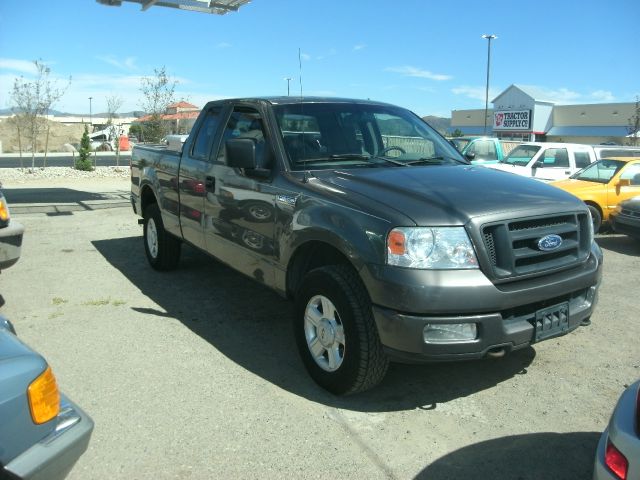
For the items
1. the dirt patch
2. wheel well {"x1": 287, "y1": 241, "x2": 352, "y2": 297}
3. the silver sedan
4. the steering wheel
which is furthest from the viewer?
the dirt patch

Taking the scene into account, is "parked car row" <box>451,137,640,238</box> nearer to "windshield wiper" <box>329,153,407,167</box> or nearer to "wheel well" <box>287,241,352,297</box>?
"windshield wiper" <box>329,153,407,167</box>

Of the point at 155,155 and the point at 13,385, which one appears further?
the point at 155,155

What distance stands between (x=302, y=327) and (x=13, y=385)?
2114mm

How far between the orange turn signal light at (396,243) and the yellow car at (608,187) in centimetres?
780

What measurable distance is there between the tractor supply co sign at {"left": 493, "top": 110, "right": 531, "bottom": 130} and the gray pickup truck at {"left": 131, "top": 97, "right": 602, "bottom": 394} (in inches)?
1913

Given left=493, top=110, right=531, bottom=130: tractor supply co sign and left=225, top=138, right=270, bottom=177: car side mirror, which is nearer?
left=225, top=138, right=270, bottom=177: car side mirror

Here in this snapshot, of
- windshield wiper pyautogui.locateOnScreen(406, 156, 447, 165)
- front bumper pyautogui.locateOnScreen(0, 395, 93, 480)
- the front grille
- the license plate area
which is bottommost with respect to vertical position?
front bumper pyautogui.locateOnScreen(0, 395, 93, 480)

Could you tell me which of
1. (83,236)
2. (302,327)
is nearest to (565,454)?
(302,327)

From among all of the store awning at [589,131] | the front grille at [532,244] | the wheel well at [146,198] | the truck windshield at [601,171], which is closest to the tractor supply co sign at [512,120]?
the store awning at [589,131]

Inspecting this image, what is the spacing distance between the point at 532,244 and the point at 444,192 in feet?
2.02

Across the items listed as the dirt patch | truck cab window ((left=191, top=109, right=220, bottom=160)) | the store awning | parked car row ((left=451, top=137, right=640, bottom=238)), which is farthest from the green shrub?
the store awning

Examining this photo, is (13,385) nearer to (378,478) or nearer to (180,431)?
(180,431)

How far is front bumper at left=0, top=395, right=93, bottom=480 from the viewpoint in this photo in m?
2.00

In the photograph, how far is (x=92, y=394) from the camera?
377 centimetres
